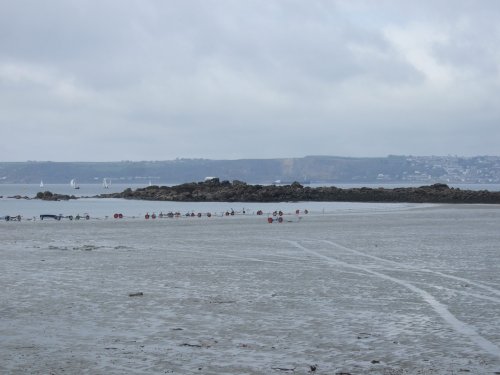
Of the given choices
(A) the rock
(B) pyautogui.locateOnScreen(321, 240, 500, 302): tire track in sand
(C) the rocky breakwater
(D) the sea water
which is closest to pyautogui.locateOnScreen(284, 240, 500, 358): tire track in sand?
(D) the sea water

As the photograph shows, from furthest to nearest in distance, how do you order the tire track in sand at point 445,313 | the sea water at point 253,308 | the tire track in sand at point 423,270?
the tire track in sand at point 423,270
the tire track in sand at point 445,313
the sea water at point 253,308

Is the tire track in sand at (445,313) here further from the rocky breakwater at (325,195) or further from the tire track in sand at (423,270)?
the rocky breakwater at (325,195)

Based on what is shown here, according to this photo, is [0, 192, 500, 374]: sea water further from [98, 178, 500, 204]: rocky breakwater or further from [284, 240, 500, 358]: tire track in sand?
[98, 178, 500, 204]: rocky breakwater

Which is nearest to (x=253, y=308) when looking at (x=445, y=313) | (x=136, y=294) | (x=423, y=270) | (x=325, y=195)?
(x=136, y=294)

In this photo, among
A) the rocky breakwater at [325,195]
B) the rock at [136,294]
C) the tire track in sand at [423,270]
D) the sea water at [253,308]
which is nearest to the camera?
the sea water at [253,308]

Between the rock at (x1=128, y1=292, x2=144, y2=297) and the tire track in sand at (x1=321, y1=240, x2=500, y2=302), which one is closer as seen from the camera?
the rock at (x1=128, y1=292, x2=144, y2=297)

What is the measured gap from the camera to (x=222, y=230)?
1518 inches

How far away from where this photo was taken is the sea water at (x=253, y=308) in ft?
33.9

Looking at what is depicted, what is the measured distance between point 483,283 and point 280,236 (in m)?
17.0

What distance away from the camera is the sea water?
33.9 ft

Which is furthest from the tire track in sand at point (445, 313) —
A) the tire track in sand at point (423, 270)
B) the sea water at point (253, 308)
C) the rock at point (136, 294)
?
the rock at point (136, 294)

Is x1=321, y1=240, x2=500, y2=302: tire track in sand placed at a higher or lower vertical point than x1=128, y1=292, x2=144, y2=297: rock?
higher

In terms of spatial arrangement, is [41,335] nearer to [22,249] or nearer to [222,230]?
[22,249]

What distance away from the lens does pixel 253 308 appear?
569 inches
